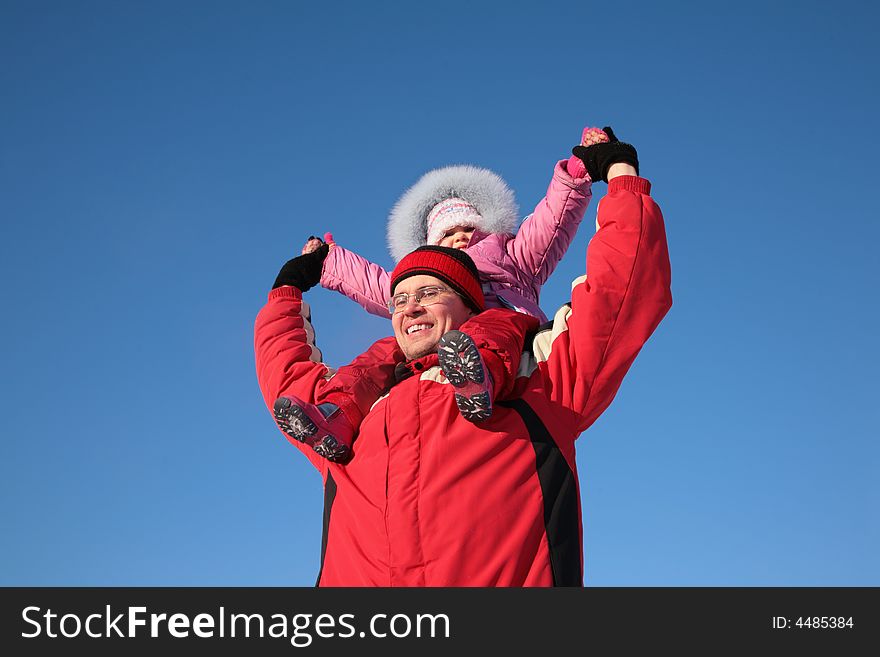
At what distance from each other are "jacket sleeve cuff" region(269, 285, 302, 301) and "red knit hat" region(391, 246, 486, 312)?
888mm

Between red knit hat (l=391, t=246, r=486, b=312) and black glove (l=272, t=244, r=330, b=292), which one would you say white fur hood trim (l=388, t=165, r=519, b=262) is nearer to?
black glove (l=272, t=244, r=330, b=292)

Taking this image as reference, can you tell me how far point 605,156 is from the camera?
4.48 meters

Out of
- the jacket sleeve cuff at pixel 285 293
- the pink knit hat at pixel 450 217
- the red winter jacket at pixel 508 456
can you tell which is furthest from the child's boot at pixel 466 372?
the pink knit hat at pixel 450 217

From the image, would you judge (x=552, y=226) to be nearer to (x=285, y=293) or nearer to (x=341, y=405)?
(x=285, y=293)

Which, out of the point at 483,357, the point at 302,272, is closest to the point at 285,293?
the point at 302,272

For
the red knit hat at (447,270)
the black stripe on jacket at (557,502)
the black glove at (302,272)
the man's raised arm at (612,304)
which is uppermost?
the black glove at (302,272)

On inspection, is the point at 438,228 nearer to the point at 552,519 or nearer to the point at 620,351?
the point at 620,351

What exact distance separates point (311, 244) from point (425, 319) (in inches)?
68.5

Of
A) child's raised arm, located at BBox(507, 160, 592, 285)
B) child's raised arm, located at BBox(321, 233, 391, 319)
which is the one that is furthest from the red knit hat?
child's raised arm, located at BBox(321, 233, 391, 319)

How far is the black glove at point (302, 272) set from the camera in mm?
5531

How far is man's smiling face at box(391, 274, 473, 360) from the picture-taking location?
4.53 metres

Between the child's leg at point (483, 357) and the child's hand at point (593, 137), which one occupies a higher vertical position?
the child's hand at point (593, 137)

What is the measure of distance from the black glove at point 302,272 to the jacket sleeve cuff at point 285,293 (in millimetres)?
34
